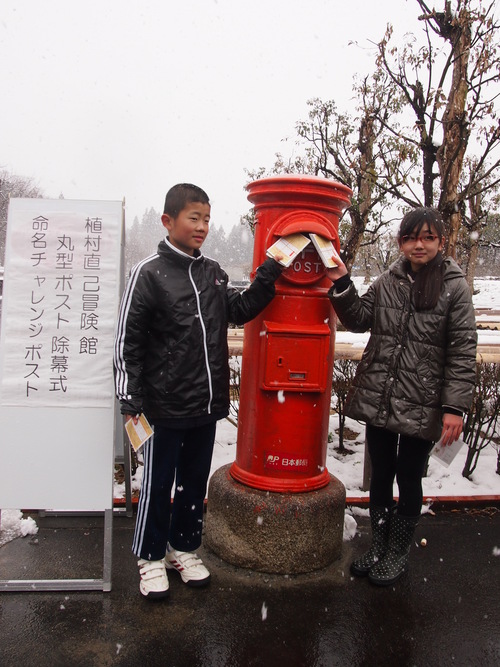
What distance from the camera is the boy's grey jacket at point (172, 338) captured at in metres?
2.65

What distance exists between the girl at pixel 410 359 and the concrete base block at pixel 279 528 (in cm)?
33

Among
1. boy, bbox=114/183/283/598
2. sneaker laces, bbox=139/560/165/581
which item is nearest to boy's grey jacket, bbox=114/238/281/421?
boy, bbox=114/183/283/598

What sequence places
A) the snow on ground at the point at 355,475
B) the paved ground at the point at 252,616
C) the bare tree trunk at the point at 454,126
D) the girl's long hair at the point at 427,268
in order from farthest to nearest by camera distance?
the bare tree trunk at the point at 454,126, the snow on ground at the point at 355,475, the girl's long hair at the point at 427,268, the paved ground at the point at 252,616

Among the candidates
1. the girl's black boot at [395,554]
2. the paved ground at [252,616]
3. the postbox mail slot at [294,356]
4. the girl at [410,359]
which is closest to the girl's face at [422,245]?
the girl at [410,359]

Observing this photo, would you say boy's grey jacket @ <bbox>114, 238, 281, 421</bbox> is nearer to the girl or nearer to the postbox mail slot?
the postbox mail slot

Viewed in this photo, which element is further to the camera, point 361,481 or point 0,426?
point 361,481

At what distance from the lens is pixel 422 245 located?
280 cm

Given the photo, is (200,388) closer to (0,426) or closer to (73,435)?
(73,435)

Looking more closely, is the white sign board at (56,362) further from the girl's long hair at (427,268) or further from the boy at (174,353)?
the girl's long hair at (427,268)

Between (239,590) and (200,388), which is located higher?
(200,388)

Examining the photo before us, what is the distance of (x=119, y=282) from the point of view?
9.71 ft

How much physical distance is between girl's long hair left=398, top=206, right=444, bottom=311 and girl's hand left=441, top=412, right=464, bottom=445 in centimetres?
56

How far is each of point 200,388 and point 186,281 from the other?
0.55 metres

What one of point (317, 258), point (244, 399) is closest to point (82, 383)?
point (244, 399)
